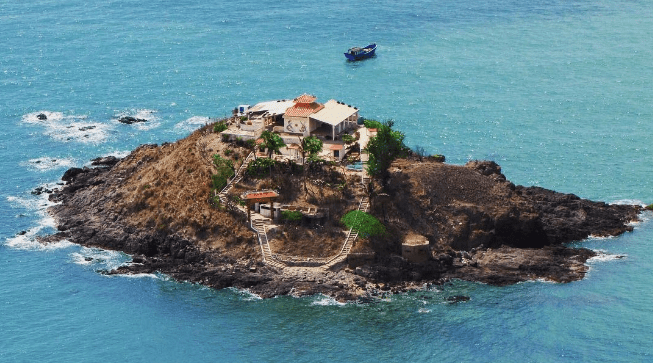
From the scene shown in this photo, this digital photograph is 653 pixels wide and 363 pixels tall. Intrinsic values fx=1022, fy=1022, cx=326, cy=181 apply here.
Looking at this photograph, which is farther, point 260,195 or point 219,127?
point 219,127

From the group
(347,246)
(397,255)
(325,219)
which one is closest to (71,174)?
(325,219)

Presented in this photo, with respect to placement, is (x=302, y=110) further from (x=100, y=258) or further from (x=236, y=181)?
(x=100, y=258)

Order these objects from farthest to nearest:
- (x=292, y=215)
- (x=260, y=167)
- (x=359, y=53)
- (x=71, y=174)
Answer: (x=359, y=53), (x=71, y=174), (x=260, y=167), (x=292, y=215)

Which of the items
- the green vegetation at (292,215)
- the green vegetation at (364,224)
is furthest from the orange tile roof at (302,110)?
the green vegetation at (364,224)

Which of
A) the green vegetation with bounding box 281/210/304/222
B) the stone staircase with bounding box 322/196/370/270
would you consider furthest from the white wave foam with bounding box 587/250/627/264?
the green vegetation with bounding box 281/210/304/222

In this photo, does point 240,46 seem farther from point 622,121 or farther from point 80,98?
point 622,121
